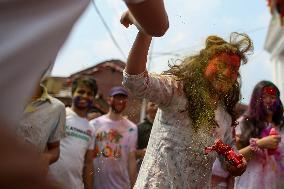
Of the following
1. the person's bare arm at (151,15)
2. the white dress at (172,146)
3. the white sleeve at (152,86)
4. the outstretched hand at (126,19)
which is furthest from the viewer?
the white dress at (172,146)

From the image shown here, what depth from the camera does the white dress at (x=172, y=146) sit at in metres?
2.43

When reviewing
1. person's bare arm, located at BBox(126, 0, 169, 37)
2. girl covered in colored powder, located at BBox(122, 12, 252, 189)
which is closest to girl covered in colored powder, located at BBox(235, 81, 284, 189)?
girl covered in colored powder, located at BBox(122, 12, 252, 189)

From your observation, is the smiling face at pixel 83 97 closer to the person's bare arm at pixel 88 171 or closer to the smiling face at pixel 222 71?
the person's bare arm at pixel 88 171

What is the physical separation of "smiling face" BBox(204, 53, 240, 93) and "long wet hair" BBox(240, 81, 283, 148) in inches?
52.5

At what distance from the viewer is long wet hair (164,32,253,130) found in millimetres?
2576

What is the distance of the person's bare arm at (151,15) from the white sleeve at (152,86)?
0.91m

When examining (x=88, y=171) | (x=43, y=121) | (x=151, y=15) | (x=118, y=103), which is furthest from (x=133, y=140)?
(x=151, y=15)

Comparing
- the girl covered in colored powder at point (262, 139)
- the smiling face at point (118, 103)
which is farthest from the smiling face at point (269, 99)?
the smiling face at point (118, 103)

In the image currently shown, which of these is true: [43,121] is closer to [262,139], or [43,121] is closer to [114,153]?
[114,153]

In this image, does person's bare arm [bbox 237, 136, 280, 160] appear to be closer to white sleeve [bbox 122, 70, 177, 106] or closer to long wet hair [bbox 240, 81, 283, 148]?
long wet hair [bbox 240, 81, 283, 148]

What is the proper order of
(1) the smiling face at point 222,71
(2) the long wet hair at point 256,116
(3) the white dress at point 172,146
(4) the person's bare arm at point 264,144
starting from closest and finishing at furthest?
(3) the white dress at point 172,146 < (1) the smiling face at point 222,71 < (4) the person's bare arm at point 264,144 < (2) the long wet hair at point 256,116

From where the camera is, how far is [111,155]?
15.5ft

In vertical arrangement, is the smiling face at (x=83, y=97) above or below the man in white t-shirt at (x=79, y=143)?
above

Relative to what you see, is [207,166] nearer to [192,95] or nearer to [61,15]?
[192,95]
